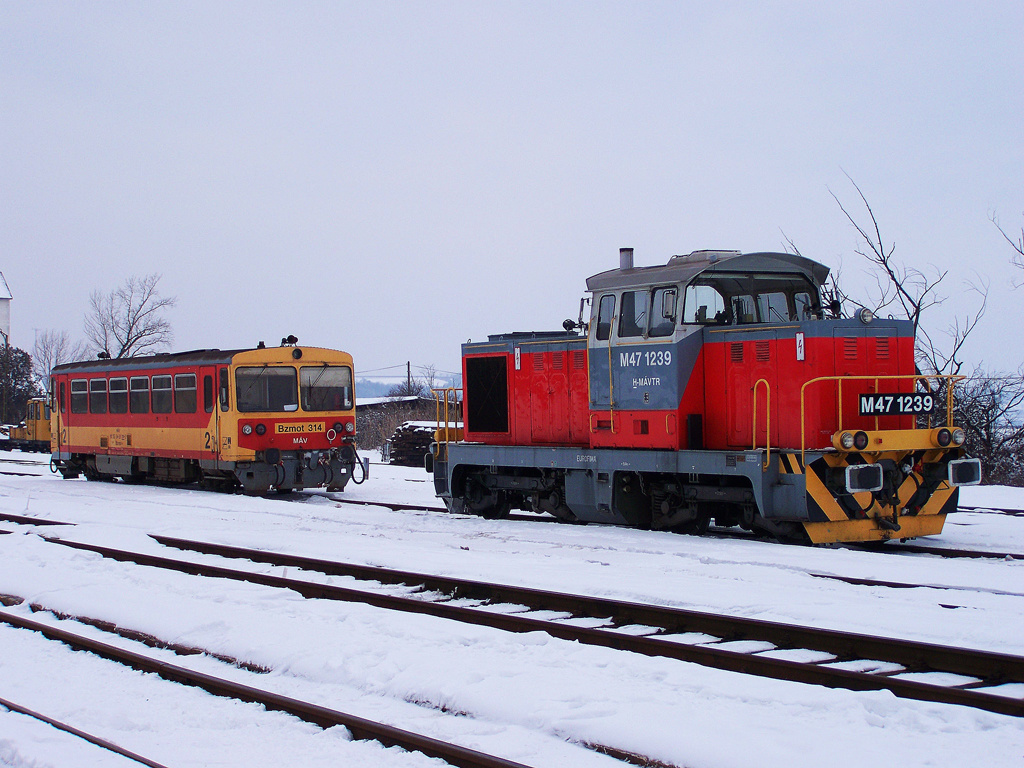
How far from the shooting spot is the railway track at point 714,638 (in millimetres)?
5172

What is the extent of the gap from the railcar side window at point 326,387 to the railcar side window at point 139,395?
371 centimetres

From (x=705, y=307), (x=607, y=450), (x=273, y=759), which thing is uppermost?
(x=705, y=307)

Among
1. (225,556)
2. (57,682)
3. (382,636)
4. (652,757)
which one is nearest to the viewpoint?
(652,757)

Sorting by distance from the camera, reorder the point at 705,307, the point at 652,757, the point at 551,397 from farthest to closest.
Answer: the point at 551,397, the point at 705,307, the point at 652,757

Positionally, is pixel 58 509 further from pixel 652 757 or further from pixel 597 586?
pixel 652 757

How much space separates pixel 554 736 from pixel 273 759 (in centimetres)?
130

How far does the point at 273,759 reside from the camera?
4375 mm

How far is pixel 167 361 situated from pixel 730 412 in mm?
12188

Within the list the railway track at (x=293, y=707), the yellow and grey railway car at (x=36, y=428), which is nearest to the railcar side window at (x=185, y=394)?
the railway track at (x=293, y=707)

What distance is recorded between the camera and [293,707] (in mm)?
4965

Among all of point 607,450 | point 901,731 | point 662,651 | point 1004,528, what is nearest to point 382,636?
point 662,651

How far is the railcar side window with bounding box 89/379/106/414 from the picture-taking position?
67.1ft

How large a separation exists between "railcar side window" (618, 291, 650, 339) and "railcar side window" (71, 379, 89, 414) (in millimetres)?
14457

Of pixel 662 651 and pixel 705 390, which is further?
pixel 705 390
